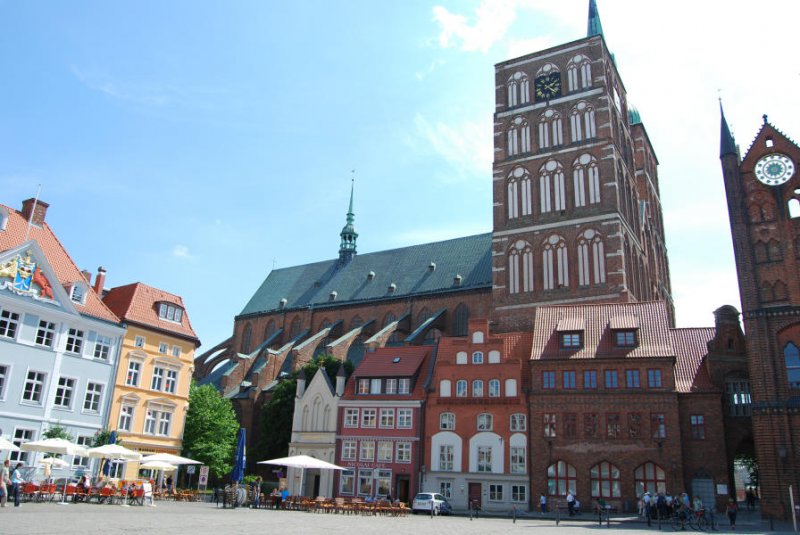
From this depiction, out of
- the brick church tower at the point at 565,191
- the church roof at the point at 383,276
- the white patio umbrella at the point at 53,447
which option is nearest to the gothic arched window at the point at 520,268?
the brick church tower at the point at 565,191

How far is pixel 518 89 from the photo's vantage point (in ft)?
180

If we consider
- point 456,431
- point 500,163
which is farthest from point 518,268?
point 456,431

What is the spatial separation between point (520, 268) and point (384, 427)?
15889mm

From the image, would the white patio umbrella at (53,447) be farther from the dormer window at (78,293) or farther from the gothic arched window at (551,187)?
the gothic arched window at (551,187)

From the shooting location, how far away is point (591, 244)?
4659cm

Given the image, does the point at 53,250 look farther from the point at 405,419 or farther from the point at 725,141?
the point at 725,141

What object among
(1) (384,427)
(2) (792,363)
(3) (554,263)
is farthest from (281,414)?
(2) (792,363)

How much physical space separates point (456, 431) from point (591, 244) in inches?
669

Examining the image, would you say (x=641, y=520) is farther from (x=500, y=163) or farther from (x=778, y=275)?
(x=500, y=163)

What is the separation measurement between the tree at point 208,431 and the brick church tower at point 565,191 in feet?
67.3

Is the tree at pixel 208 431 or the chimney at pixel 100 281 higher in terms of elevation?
the chimney at pixel 100 281

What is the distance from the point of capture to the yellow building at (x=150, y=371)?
37.6 metres

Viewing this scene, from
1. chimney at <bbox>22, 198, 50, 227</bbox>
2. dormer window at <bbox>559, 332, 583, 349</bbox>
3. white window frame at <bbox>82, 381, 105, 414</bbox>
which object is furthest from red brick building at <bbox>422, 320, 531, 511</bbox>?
chimney at <bbox>22, 198, 50, 227</bbox>

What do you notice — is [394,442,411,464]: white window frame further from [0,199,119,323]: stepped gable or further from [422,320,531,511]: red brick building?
[0,199,119,323]: stepped gable
